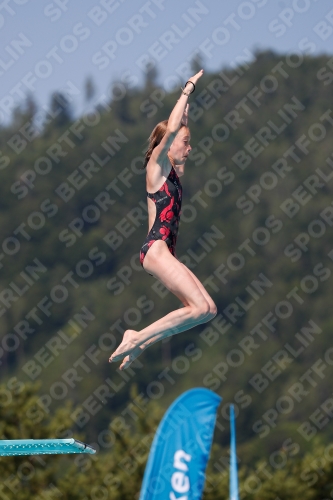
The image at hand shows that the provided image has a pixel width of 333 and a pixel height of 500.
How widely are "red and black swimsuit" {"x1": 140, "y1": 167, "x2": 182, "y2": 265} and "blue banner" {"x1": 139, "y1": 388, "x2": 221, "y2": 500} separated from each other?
648 cm

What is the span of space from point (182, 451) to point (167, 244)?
265 inches

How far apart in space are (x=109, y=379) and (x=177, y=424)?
6457cm

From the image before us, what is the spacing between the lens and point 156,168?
1034 centimetres

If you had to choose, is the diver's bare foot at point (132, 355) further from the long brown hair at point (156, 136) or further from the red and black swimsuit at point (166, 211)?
the long brown hair at point (156, 136)

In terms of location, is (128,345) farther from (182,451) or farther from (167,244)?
(182,451)

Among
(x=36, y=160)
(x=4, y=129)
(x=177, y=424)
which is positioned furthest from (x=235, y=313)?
(x=177, y=424)

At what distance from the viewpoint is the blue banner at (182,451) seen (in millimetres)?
16047

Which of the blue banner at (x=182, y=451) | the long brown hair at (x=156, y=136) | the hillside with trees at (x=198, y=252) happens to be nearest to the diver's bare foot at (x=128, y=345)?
the long brown hair at (x=156, y=136)

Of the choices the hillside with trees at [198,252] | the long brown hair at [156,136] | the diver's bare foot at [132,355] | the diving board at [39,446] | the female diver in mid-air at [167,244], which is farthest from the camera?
the hillside with trees at [198,252]

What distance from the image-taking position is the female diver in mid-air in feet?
33.3

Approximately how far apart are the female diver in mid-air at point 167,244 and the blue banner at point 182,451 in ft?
19.7

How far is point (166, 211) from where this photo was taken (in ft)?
34.3

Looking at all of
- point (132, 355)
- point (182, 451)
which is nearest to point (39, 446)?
point (132, 355)

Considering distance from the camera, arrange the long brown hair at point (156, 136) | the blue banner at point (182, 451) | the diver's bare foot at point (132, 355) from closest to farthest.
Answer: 1. the long brown hair at point (156, 136)
2. the diver's bare foot at point (132, 355)
3. the blue banner at point (182, 451)
